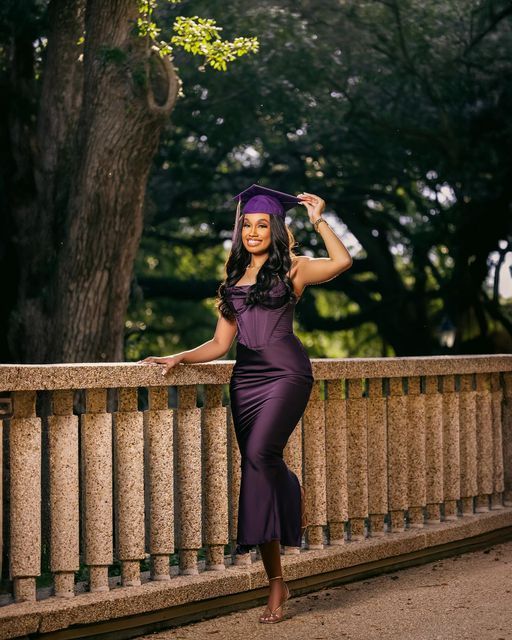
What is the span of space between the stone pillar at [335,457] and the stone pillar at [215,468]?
0.96 meters

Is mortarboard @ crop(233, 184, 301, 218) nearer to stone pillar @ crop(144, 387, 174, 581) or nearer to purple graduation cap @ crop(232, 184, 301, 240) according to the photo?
purple graduation cap @ crop(232, 184, 301, 240)

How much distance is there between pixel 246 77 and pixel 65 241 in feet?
27.0

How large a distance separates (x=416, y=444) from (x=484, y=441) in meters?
0.95

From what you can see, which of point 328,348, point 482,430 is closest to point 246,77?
point 482,430

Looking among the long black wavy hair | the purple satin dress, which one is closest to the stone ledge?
the purple satin dress

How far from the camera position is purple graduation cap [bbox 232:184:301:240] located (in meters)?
5.68

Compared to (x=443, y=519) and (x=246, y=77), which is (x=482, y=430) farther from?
(x=246, y=77)

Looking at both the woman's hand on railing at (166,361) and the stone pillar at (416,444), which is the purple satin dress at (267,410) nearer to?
the woman's hand on railing at (166,361)

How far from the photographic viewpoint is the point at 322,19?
1959 cm

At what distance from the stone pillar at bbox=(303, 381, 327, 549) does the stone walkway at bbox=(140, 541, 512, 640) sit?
14.6 inches

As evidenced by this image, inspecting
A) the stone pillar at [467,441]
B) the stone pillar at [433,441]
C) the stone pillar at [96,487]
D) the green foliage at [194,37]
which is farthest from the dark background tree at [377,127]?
the stone pillar at [96,487]

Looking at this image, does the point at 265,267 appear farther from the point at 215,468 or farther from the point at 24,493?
the point at 24,493

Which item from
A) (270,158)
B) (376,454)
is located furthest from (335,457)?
(270,158)

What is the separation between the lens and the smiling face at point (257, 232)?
5688 millimetres
